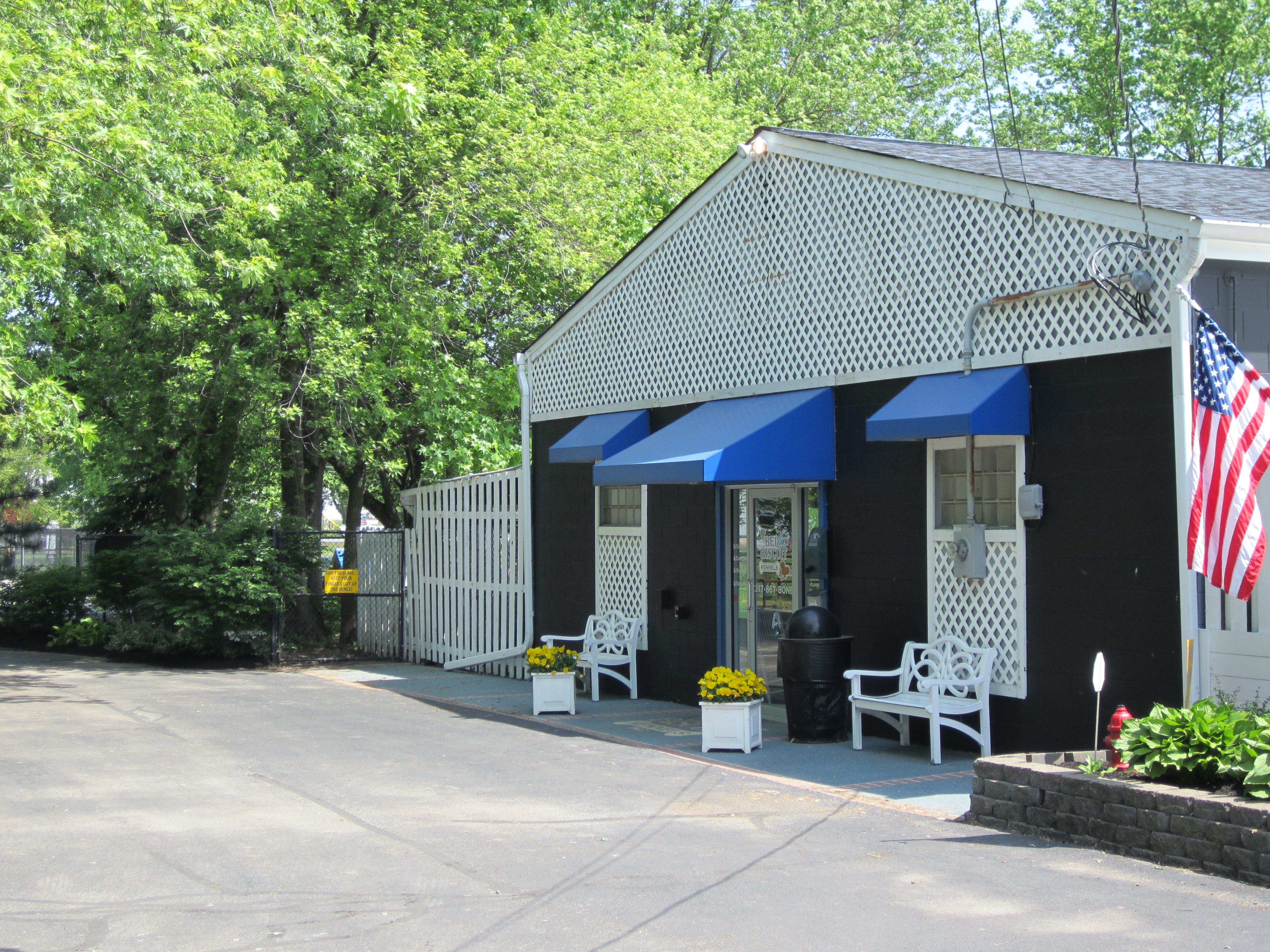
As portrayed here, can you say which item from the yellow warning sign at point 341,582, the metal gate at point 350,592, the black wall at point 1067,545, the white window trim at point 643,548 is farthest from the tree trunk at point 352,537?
the black wall at point 1067,545

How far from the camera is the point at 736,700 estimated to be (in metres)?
10.5

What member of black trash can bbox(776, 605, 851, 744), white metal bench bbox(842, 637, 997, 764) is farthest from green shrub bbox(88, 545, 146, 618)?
white metal bench bbox(842, 637, 997, 764)

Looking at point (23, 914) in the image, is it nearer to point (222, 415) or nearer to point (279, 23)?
point (279, 23)

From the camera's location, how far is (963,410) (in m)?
A: 9.35

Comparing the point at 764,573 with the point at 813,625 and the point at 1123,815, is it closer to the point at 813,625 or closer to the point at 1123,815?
the point at 813,625

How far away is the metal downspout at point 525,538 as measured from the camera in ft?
52.2

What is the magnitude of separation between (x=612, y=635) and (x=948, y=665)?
505 cm

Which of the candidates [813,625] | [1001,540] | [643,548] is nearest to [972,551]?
[1001,540]

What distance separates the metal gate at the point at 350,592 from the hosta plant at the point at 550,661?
18.1 ft

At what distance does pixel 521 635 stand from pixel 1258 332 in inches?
381

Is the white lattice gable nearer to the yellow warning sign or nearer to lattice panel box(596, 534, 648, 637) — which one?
lattice panel box(596, 534, 648, 637)

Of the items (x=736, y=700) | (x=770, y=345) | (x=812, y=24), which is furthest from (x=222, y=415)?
(x=812, y=24)

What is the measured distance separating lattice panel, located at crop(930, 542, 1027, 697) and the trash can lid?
2.69 ft

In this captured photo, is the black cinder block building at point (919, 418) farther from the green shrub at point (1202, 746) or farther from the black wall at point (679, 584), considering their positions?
the green shrub at point (1202, 746)
